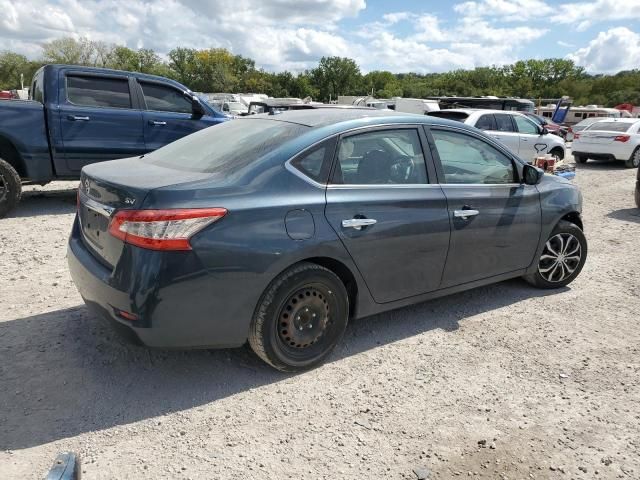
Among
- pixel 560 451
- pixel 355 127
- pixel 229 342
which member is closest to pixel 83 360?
pixel 229 342

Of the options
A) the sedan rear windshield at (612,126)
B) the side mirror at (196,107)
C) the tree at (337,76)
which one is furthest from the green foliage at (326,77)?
the side mirror at (196,107)

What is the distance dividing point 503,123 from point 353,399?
35.3ft

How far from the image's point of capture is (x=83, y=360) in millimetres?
3352

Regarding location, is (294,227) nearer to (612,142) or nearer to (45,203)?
(45,203)

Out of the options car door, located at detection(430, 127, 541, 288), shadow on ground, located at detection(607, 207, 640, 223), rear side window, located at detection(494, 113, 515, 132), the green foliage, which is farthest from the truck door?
the green foliage

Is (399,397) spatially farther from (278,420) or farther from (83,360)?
(83,360)

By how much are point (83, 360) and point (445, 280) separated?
2613 mm

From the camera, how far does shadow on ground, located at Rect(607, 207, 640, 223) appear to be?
322 inches

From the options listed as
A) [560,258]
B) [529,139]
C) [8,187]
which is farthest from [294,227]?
[529,139]

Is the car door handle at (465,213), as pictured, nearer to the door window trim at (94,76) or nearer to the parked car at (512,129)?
the door window trim at (94,76)

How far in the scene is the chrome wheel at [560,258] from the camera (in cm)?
472

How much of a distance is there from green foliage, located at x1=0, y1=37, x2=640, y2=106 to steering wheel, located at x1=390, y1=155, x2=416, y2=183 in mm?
77965

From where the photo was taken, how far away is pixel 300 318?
3.20 m

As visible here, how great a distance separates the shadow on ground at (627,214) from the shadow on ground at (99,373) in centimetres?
564
